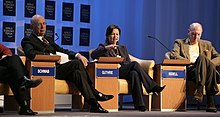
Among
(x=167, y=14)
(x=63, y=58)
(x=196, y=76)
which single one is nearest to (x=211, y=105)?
(x=196, y=76)

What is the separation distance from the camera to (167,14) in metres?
8.12

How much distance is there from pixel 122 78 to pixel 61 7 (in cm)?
216

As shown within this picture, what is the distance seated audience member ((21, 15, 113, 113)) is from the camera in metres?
5.12

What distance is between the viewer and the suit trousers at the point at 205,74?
5.68m

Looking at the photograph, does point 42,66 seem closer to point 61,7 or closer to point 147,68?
point 147,68

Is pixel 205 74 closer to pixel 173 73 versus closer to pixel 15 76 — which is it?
pixel 173 73

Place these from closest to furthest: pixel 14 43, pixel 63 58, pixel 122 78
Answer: pixel 122 78 < pixel 63 58 < pixel 14 43

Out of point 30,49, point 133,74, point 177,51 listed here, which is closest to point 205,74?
point 177,51

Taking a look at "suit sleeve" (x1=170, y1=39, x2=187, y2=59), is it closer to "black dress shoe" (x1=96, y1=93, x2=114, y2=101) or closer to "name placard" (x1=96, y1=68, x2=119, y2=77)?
"name placard" (x1=96, y1=68, x2=119, y2=77)

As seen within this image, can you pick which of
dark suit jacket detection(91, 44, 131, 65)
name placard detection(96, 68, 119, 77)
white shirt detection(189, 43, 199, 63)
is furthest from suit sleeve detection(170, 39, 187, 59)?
name placard detection(96, 68, 119, 77)

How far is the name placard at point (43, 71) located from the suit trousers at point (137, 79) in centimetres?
86

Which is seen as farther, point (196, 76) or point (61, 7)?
point (61, 7)

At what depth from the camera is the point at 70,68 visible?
17.2 feet

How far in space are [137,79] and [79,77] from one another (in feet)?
2.26
